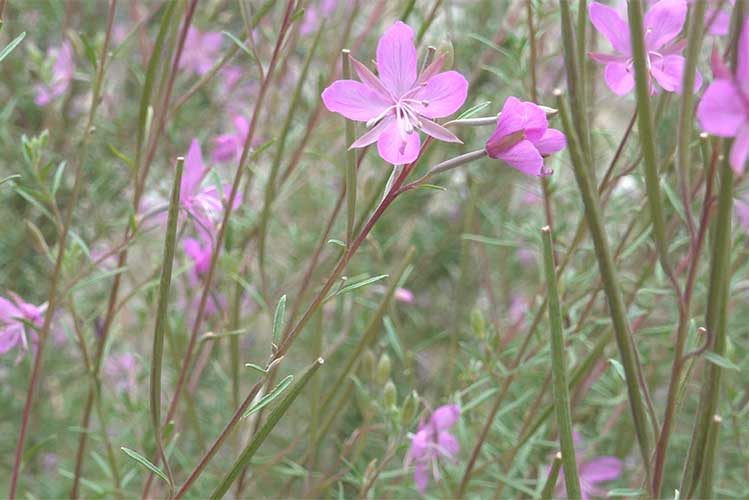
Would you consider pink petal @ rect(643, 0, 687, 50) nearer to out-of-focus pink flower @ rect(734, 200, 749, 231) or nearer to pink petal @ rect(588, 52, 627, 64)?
pink petal @ rect(588, 52, 627, 64)

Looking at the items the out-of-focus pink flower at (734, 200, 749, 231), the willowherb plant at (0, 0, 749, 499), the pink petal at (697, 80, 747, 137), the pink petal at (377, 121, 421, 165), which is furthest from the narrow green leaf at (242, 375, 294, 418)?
the out-of-focus pink flower at (734, 200, 749, 231)

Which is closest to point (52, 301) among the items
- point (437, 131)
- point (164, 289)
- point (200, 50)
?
point (164, 289)

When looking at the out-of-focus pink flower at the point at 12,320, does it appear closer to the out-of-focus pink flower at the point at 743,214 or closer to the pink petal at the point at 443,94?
the pink petal at the point at 443,94

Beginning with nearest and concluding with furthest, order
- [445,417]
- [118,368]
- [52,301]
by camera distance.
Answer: [52,301] < [445,417] < [118,368]

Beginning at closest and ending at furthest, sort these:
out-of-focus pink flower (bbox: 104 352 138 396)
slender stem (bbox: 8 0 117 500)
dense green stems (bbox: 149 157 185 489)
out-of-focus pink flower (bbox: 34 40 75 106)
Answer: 1. dense green stems (bbox: 149 157 185 489)
2. slender stem (bbox: 8 0 117 500)
3. out-of-focus pink flower (bbox: 34 40 75 106)
4. out-of-focus pink flower (bbox: 104 352 138 396)

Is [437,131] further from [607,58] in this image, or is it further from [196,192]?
[196,192]

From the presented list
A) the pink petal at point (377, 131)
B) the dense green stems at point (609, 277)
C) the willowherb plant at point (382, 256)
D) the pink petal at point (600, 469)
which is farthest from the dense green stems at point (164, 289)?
the pink petal at point (600, 469)
